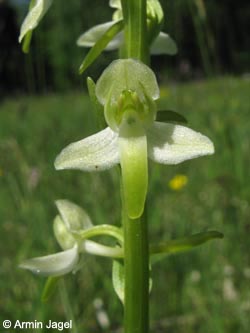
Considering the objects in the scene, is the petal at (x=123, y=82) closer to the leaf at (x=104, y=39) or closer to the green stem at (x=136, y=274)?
the leaf at (x=104, y=39)

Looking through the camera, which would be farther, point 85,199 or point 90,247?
point 85,199

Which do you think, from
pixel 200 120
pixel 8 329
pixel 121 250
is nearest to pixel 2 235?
pixel 8 329

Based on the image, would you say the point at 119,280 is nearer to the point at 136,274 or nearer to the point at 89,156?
the point at 136,274

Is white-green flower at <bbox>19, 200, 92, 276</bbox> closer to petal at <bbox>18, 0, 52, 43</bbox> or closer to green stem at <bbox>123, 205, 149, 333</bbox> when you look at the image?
green stem at <bbox>123, 205, 149, 333</bbox>

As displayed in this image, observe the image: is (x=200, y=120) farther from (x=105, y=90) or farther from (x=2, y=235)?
(x=105, y=90)

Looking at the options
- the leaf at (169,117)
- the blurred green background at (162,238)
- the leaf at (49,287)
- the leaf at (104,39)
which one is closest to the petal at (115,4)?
the leaf at (104,39)

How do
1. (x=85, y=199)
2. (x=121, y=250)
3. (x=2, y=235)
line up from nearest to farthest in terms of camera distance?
(x=121, y=250) < (x=2, y=235) < (x=85, y=199)

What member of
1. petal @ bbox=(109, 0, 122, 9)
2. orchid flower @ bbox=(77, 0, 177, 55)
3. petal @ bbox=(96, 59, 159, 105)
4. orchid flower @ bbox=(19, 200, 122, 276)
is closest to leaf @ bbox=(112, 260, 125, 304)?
orchid flower @ bbox=(19, 200, 122, 276)
